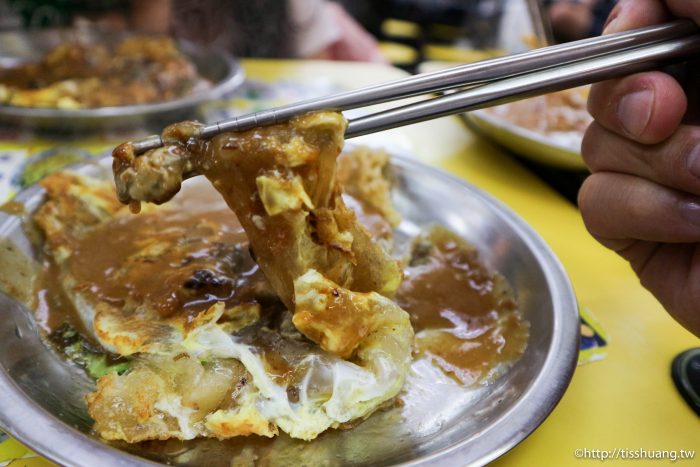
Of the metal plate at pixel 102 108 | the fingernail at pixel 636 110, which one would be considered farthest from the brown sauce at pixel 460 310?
the metal plate at pixel 102 108

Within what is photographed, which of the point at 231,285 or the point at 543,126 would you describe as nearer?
the point at 231,285

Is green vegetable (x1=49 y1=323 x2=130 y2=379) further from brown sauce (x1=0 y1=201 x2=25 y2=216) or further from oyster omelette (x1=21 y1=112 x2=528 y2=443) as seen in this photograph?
brown sauce (x1=0 y1=201 x2=25 y2=216)

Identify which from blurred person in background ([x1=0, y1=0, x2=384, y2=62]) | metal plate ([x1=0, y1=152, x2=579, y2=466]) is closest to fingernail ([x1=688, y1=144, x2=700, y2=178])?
metal plate ([x1=0, y1=152, x2=579, y2=466])

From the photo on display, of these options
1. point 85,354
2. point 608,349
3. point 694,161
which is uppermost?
point 694,161

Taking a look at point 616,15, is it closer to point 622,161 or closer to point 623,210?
point 622,161

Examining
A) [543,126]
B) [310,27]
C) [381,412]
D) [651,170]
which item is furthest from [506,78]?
[310,27]

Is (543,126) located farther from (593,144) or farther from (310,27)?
(310,27)
